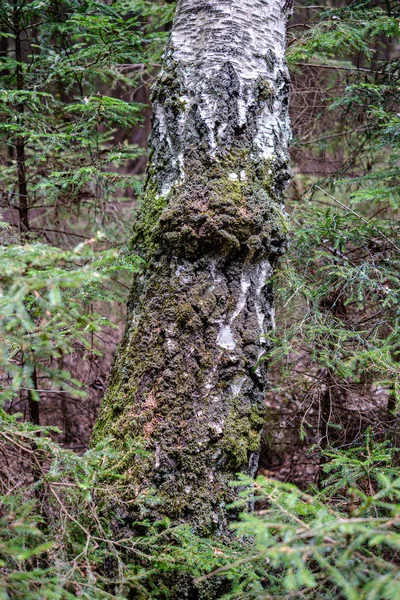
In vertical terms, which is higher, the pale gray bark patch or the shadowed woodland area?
the pale gray bark patch

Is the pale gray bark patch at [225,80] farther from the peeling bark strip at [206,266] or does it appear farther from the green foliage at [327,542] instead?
the green foliage at [327,542]

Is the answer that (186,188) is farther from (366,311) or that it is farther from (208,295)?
(366,311)

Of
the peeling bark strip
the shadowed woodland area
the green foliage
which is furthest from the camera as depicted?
the peeling bark strip

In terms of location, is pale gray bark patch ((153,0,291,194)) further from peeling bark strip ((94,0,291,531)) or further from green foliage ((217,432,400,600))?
green foliage ((217,432,400,600))

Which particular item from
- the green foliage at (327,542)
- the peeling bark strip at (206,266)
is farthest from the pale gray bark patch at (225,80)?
the green foliage at (327,542)

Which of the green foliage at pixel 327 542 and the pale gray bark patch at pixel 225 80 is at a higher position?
the pale gray bark patch at pixel 225 80

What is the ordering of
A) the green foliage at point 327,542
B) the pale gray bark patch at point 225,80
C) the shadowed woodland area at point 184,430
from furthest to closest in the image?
1. the pale gray bark patch at point 225,80
2. the shadowed woodland area at point 184,430
3. the green foliage at point 327,542

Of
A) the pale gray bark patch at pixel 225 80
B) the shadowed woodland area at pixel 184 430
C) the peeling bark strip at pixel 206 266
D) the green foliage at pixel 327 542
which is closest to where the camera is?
the green foliage at pixel 327 542

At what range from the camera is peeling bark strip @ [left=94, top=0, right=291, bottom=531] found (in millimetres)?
1972

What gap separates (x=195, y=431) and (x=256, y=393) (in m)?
0.36

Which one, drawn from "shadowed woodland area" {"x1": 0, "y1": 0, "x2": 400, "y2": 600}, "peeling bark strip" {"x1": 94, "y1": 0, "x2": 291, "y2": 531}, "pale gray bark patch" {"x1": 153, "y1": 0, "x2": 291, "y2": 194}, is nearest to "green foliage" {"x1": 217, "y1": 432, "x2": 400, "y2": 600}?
"shadowed woodland area" {"x1": 0, "y1": 0, "x2": 400, "y2": 600}

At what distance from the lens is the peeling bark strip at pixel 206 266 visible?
1.97 m

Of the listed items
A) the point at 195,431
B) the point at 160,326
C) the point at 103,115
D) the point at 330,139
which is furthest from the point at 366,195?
the point at 330,139

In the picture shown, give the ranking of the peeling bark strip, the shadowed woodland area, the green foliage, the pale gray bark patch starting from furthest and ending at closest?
the pale gray bark patch < the peeling bark strip < the shadowed woodland area < the green foliage
